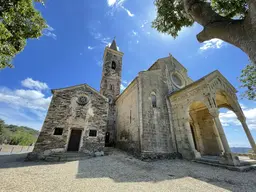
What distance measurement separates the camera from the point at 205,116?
12.4 metres

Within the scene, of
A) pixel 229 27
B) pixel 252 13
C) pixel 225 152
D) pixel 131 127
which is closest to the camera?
pixel 252 13

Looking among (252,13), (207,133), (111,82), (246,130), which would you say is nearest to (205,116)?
(207,133)

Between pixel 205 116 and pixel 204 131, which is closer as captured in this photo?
pixel 204 131

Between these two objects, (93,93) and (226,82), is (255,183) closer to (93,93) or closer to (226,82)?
(226,82)

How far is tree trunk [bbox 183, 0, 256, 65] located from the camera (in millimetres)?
2037

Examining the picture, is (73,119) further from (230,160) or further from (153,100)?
(230,160)

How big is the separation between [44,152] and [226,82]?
17.0 metres

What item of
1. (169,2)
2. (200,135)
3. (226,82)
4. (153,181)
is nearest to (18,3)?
(169,2)

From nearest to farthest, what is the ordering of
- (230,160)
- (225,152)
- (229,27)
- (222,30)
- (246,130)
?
(229,27), (222,30), (230,160), (225,152), (246,130)

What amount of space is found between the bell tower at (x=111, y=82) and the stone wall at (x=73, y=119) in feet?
14.6

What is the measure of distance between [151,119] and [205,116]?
265 inches

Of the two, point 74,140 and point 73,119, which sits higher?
point 73,119

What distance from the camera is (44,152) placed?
890 cm

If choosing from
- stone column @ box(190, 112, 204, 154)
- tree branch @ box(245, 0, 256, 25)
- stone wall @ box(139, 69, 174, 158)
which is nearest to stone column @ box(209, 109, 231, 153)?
stone wall @ box(139, 69, 174, 158)
